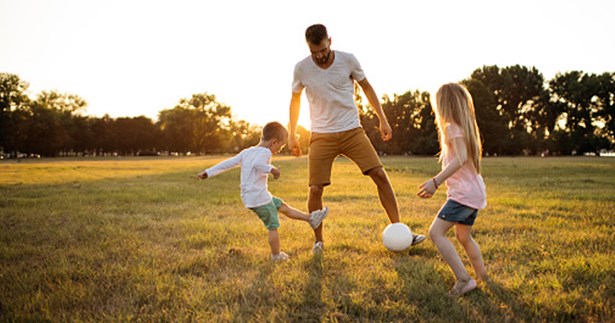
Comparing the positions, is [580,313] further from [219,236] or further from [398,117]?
[398,117]

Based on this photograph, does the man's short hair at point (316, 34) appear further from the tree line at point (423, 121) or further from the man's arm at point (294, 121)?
the tree line at point (423, 121)

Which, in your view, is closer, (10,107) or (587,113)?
(587,113)

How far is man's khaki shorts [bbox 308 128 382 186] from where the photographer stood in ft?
17.0

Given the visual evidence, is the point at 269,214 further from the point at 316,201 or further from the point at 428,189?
the point at 428,189

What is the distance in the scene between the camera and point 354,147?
5.21m

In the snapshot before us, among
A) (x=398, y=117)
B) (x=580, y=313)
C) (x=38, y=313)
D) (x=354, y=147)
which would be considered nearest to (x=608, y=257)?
(x=580, y=313)

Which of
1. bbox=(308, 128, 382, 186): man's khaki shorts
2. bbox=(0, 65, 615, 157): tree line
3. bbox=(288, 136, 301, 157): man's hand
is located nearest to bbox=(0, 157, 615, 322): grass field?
bbox=(308, 128, 382, 186): man's khaki shorts

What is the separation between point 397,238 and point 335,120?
1.58 meters

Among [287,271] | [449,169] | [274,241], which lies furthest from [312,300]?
[449,169]

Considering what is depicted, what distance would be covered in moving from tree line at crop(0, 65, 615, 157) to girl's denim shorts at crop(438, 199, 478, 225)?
5966 centimetres

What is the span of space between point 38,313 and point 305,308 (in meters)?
2.05

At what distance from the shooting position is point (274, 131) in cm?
507

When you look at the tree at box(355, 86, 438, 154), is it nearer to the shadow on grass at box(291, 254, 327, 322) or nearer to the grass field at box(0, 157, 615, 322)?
the grass field at box(0, 157, 615, 322)

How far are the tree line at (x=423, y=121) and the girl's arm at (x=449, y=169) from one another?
5971 centimetres
